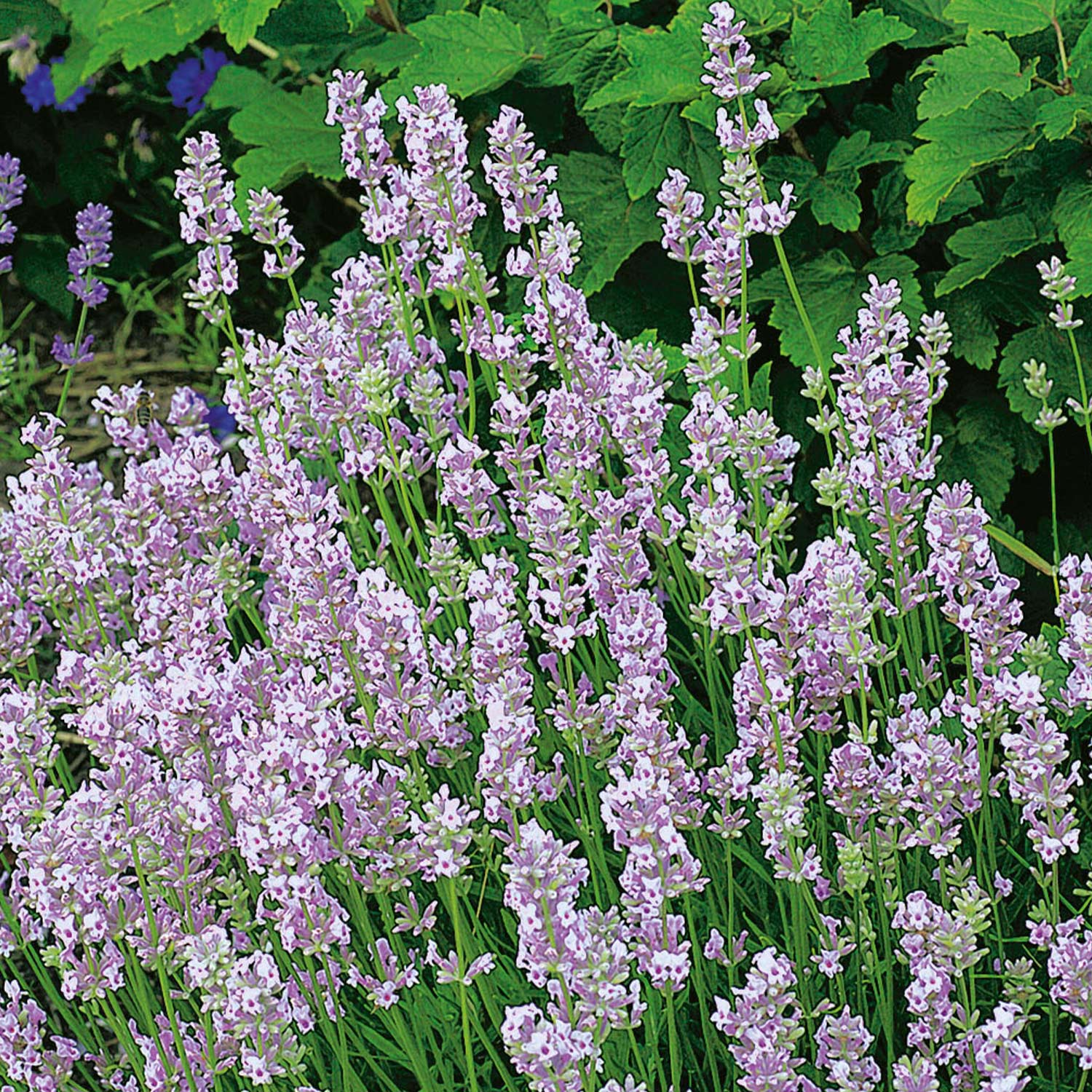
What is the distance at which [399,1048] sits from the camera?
1.84 metres

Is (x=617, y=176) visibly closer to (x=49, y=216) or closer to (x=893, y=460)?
(x=893, y=460)

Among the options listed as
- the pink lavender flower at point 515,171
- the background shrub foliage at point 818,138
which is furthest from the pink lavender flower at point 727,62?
the background shrub foliage at point 818,138

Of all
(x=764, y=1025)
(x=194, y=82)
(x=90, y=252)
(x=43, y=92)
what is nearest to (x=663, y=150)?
(x=90, y=252)

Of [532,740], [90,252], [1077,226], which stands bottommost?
[532,740]

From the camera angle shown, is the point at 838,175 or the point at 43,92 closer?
the point at 838,175

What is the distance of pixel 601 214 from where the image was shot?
2582mm

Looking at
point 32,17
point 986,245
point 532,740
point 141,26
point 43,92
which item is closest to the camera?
point 532,740

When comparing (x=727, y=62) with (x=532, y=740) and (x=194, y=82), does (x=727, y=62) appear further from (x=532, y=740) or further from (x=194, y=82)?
(x=194, y=82)

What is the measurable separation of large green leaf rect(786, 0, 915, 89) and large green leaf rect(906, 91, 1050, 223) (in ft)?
0.47

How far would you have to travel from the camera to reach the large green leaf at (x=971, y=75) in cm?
211

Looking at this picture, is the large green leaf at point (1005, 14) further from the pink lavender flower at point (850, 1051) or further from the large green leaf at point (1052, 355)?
the pink lavender flower at point (850, 1051)

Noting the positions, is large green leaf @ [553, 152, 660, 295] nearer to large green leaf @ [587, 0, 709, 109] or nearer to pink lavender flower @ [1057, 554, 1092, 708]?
large green leaf @ [587, 0, 709, 109]

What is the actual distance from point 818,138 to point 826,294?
0.31 metres

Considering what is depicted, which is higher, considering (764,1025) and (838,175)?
(838,175)
